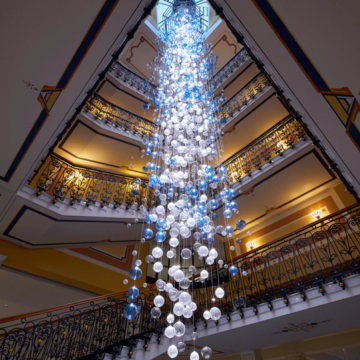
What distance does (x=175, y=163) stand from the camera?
3.84 metres

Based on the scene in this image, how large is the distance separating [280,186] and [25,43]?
6.39 m

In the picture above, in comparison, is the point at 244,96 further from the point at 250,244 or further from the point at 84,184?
the point at 84,184

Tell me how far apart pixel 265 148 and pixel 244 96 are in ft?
7.57

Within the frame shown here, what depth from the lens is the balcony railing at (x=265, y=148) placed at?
7.02m

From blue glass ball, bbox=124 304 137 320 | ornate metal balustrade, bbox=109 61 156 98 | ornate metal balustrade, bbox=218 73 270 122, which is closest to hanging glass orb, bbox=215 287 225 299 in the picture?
blue glass ball, bbox=124 304 137 320

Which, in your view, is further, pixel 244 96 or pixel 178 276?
pixel 244 96

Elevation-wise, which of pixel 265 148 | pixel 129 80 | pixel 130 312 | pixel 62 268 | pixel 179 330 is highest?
pixel 129 80

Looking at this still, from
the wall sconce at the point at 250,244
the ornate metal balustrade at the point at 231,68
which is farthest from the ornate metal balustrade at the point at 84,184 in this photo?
the ornate metal balustrade at the point at 231,68

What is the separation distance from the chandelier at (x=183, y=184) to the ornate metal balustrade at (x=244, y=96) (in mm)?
1823

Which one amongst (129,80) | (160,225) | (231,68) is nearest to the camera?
(160,225)

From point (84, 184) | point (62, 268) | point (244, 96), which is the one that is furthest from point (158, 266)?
point (244, 96)

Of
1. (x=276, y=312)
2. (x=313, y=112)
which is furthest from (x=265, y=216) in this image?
(x=313, y=112)

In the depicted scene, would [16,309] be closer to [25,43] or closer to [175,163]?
[175,163]

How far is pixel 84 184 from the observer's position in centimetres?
705
